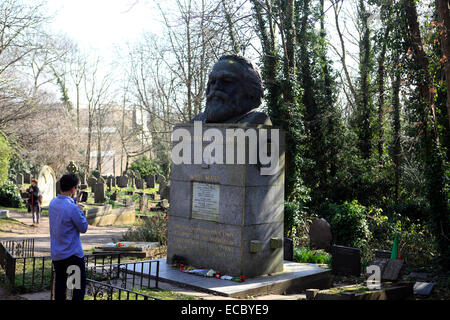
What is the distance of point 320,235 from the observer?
14359 millimetres

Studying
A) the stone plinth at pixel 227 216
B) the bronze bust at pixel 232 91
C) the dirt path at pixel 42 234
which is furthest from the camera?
the dirt path at pixel 42 234

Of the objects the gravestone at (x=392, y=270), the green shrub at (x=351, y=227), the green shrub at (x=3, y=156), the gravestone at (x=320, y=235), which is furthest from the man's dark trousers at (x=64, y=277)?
the green shrub at (x=3, y=156)

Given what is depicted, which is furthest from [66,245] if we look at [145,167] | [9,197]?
[145,167]

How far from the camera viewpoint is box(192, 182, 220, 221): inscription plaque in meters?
8.89

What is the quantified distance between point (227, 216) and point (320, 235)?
21.4 feet

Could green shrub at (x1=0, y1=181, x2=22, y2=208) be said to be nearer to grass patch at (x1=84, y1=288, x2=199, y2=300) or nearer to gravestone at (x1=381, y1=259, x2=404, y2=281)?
grass patch at (x1=84, y1=288, x2=199, y2=300)

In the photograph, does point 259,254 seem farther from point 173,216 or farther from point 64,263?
point 64,263

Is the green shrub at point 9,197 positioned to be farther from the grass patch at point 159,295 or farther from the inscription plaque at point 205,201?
the grass patch at point 159,295

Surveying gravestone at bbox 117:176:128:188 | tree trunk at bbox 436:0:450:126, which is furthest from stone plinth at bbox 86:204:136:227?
gravestone at bbox 117:176:128:188

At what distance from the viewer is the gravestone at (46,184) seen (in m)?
24.8

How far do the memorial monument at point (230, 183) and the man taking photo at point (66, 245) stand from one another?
345cm

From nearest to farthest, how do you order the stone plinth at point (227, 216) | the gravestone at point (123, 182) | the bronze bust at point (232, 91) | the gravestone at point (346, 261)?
the stone plinth at point (227, 216)
the bronze bust at point (232, 91)
the gravestone at point (346, 261)
the gravestone at point (123, 182)
